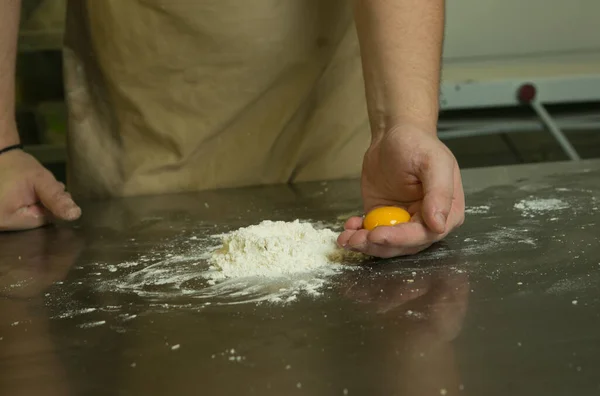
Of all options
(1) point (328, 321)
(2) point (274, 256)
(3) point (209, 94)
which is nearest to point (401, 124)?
(2) point (274, 256)

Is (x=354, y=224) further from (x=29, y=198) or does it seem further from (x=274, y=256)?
(x=29, y=198)

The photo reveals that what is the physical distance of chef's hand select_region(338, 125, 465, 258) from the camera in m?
0.79

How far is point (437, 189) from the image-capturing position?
31.3 inches

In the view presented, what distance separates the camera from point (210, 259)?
874 millimetres

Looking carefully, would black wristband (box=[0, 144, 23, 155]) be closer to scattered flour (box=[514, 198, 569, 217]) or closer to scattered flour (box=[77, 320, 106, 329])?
scattered flour (box=[77, 320, 106, 329])

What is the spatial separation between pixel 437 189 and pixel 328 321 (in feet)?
0.75

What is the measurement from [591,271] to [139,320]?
0.43m

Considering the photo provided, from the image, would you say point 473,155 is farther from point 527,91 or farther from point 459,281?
point 459,281

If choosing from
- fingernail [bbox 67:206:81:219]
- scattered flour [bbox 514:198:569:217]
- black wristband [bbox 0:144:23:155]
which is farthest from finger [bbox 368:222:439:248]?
black wristband [bbox 0:144:23:155]

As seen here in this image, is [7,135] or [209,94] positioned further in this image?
[209,94]

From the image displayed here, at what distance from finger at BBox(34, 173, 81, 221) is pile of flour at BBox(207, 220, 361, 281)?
0.33 m

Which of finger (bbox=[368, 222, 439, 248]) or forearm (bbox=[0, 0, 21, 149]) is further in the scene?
forearm (bbox=[0, 0, 21, 149])

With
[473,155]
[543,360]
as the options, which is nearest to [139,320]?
[543,360]

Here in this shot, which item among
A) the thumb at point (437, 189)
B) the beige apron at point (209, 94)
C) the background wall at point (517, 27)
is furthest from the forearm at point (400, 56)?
the background wall at point (517, 27)
